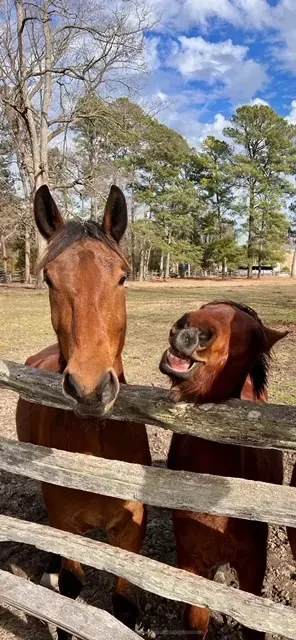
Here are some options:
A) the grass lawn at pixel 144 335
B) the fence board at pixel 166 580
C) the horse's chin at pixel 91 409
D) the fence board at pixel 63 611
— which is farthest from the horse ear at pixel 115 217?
the grass lawn at pixel 144 335

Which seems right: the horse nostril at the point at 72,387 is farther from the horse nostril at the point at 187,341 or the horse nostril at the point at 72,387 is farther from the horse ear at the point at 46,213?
the horse ear at the point at 46,213

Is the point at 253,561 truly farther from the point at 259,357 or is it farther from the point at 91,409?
the point at 91,409

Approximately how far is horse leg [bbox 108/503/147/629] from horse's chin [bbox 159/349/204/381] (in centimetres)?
104

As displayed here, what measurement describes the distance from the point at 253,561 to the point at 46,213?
2.09 meters

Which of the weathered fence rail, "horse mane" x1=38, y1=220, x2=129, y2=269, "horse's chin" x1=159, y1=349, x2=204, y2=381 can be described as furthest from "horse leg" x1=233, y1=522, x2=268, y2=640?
"horse mane" x1=38, y1=220, x2=129, y2=269

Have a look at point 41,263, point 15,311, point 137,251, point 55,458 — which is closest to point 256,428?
point 55,458

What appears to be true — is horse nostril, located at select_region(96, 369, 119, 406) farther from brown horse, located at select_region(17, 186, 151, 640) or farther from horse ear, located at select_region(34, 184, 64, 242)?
horse ear, located at select_region(34, 184, 64, 242)

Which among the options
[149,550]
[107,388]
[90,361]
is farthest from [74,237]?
[149,550]

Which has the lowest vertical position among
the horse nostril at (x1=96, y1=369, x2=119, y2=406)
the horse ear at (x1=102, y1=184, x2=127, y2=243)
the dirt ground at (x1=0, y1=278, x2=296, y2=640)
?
the dirt ground at (x1=0, y1=278, x2=296, y2=640)

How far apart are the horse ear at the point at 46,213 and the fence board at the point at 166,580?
5.31ft

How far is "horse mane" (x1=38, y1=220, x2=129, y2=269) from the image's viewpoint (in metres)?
2.21

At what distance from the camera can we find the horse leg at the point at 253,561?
2.22 m

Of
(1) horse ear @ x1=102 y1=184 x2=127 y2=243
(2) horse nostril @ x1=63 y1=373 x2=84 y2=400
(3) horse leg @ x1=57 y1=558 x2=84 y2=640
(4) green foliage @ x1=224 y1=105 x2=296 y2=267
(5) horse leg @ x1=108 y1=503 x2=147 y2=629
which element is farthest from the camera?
(4) green foliage @ x1=224 y1=105 x2=296 y2=267

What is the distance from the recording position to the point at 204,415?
1988 millimetres
